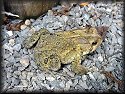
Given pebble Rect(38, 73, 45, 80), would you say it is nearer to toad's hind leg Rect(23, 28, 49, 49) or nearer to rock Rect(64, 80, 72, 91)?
rock Rect(64, 80, 72, 91)

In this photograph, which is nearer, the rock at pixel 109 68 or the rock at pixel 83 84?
the rock at pixel 83 84

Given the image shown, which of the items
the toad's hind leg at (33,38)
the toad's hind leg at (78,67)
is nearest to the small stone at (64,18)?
the toad's hind leg at (33,38)

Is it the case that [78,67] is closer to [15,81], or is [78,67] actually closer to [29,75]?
[29,75]

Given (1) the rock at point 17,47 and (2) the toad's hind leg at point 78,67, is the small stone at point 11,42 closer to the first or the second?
(1) the rock at point 17,47

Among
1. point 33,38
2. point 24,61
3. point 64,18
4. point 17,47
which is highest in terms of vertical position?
point 64,18

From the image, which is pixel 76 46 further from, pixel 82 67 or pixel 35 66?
pixel 35 66

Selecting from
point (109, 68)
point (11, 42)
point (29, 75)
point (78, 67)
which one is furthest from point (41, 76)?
point (109, 68)
